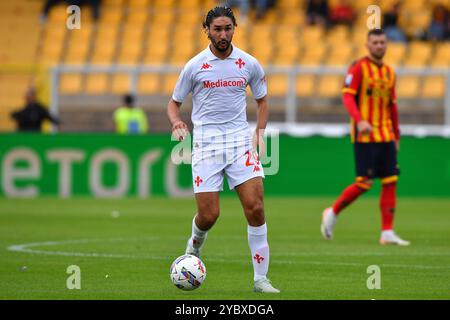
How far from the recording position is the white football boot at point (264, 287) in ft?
31.7

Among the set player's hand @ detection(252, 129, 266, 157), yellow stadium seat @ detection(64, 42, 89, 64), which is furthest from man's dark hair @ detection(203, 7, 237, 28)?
yellow stadium seat @ detection(64, 42, 89, 64)

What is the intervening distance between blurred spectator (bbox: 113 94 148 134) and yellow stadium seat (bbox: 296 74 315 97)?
3367mm

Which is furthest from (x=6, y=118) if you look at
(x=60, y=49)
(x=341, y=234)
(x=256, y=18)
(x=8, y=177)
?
(x=341, y=234)

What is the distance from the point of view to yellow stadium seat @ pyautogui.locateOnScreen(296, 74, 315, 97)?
25.6 meters

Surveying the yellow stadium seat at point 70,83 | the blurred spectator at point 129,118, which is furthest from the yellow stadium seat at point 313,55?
the yellow stadium seat at point 70,83

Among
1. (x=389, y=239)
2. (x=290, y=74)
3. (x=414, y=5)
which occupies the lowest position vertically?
(x=389, y=239)

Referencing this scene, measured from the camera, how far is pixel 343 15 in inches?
1196

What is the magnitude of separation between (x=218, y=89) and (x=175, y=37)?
67.0 feet

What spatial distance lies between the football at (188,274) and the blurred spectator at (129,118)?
15.2 meters

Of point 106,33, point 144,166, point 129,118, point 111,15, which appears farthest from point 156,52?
point 144,166

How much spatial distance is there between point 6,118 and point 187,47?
20.5ft

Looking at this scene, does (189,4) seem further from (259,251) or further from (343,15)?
(259,251)

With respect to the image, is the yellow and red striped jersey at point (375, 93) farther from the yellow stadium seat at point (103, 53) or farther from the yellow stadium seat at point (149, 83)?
the yellow stadium seat at point (103, 53)

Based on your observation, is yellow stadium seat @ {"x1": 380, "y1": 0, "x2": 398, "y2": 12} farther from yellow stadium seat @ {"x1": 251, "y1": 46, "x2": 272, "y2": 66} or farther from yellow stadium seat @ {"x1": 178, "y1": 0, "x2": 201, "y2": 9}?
yellow stadium seat @ {"x1": 178, "y1": 0, "x2": 201, "y2": 9}
